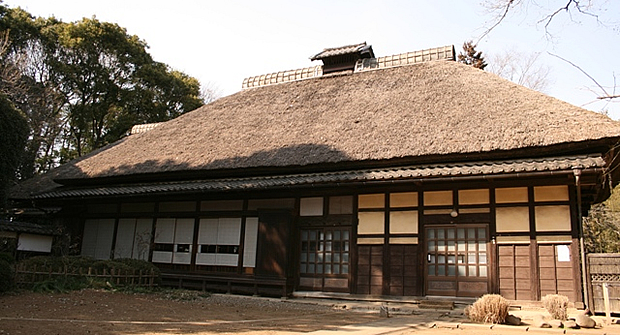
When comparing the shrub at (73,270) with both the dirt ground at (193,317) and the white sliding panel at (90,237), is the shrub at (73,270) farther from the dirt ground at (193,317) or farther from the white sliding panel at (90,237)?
the white sliding panel at (90,237)

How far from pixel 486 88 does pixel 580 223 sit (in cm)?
430

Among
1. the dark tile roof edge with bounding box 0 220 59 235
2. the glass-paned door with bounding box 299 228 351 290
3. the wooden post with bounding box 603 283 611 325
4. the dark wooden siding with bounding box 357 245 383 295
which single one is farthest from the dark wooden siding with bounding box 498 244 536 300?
the dark tile roof edge with bounding box 0 220 59 235

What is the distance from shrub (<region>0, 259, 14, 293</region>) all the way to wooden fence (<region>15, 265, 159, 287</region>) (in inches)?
26.2

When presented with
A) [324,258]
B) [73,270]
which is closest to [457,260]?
[324,258]

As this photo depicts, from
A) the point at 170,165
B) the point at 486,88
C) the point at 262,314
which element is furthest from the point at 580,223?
the point at 170,165

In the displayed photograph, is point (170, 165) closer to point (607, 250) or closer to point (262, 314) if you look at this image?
point (262, 314)

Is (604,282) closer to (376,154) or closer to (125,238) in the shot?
(376,154)

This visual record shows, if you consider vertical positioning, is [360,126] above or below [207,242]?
above

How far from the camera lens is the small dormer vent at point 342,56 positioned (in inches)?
664

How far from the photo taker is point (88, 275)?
1008cm

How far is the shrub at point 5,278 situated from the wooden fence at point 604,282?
33.4ft

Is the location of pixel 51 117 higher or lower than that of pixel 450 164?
higher

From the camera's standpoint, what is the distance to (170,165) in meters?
13.3

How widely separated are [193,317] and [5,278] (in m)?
3.68
